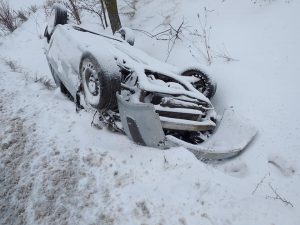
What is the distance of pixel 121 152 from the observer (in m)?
3.98

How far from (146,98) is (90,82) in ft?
2.56

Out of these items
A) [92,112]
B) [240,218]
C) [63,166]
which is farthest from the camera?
[92,112]

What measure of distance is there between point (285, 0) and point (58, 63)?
169 inches

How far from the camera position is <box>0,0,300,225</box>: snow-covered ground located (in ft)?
10.8

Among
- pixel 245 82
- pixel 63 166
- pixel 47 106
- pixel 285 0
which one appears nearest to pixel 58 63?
pixel 47 106

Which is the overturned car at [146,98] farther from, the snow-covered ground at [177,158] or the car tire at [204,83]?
the snow-covered ground at [177,158]

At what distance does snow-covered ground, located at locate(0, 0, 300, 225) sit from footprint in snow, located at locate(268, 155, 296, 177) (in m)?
0.01

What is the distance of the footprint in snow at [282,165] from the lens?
3974 millimetres

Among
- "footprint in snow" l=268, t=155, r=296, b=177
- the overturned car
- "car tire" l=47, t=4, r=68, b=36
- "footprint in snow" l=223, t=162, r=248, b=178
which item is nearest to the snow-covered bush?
"car tire" l=47, t=4, r=68, b=36

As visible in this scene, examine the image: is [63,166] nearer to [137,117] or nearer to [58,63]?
[137,117]

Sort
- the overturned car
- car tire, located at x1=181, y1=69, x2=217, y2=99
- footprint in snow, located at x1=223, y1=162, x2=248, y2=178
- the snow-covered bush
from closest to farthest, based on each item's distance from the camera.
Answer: the overturned car → footprint in snow, located at x1=223, y1=162, x2=248, y2=178 → car tire, located at x1=181, y1=69, x2=217, y2=99 → the snow-covered bush

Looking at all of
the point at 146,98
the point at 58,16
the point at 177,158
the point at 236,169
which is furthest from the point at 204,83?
the point at 58,16

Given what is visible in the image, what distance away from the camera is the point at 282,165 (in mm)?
4094

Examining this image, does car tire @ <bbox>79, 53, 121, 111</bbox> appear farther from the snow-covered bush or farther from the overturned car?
the snow-covered bush
